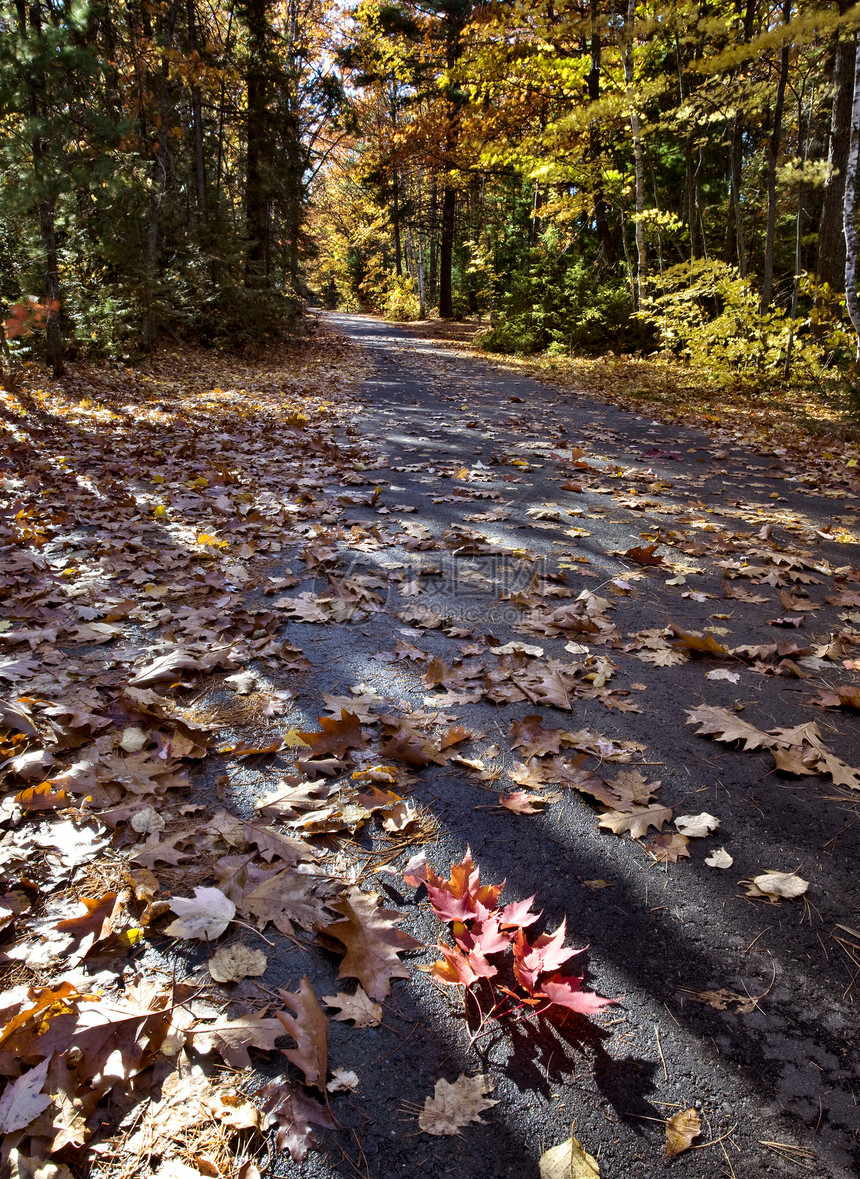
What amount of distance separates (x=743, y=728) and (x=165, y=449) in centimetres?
632

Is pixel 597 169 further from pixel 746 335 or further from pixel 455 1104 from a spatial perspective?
pixel 455 1104

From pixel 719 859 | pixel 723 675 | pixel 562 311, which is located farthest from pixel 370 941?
pixel 562 311

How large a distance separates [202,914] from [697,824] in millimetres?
1523

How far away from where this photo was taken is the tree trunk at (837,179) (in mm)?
10539

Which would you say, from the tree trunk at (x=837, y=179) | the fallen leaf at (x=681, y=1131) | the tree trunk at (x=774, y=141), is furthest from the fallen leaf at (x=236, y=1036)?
the tree trunk at (x=837, y=179)

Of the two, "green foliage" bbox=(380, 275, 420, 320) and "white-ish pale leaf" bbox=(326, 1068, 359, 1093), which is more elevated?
"green foliage" bbox=(380, 275, 420, 320)

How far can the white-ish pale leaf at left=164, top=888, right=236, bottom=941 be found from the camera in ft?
5.54

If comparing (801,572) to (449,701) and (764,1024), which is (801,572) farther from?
(764,1024)

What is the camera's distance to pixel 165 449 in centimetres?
694

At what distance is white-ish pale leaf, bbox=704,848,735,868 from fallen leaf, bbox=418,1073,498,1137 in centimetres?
95

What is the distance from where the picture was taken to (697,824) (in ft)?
6.91

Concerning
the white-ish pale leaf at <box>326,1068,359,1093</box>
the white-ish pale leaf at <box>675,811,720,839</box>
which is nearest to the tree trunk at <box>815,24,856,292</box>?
the white-ish pale leaf at <box>675,811,720,839</box>

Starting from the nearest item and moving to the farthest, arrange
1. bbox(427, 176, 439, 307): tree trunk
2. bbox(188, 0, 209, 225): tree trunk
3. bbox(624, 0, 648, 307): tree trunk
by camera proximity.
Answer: bbox(624, 0, 648, 307): tree trunk
bbox(188, 0, 209, 225): tree trunk
bbox(427, 176, 439, 307): tree trunk

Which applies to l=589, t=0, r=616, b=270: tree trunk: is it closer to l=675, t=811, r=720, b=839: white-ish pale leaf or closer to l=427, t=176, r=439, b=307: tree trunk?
l=427, t=176, r=439, b=307: tree trunk
